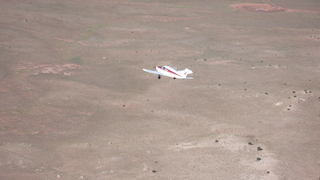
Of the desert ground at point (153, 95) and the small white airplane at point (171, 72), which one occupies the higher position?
the small white airplane at point (171, 72)

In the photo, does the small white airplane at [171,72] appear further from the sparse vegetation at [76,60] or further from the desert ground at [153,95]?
the sparse vegetation at [76,60]

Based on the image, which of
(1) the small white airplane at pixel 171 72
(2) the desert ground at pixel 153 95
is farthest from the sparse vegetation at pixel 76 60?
(1) the small white airplane at pixel 171 72

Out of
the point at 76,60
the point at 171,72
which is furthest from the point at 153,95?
the point at 76,60

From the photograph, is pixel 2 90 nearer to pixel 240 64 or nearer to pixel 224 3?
pixel 240 64

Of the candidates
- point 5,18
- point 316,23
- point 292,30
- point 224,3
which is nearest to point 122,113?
point 5,18

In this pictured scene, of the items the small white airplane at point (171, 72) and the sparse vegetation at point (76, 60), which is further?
the sparse vegetation at point (76, 60)

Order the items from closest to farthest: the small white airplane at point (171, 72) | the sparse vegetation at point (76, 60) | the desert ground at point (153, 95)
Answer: the desert ground at point (153, 95)
the small white airplane at point (171, 72)
the sparse vegetation at point (76, 60)

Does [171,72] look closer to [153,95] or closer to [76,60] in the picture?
[153,95]

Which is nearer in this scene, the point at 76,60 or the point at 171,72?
the point at 171,72
